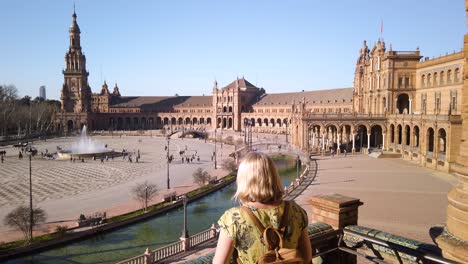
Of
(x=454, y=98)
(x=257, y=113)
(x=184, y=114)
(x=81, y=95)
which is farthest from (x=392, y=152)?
(x=81, y=95)

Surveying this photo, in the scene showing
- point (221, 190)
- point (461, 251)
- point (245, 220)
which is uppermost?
point (245, 220)

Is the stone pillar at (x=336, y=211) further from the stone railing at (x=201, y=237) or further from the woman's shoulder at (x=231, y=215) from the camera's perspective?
the stone railing at (x=201, y=237)

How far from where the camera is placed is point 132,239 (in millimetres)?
23047

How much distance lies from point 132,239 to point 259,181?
21.8 m

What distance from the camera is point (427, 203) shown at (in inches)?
982

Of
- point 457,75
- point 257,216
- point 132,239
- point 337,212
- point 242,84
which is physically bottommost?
point 132,239

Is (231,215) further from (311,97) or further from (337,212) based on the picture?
(311,97)

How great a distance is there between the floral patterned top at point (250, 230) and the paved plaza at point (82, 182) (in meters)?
23.7

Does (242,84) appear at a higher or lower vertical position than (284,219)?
higher

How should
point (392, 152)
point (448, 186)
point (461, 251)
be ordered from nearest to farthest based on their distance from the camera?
point (461, 251) → point (448, 186) → point (392, 152)

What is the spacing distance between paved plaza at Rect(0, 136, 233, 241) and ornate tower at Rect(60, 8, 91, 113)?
2305 inches

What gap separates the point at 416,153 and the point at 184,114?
86.5 metres

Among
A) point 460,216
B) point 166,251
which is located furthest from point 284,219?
point 166,251

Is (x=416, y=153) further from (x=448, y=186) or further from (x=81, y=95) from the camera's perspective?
(x=81, y=95)
